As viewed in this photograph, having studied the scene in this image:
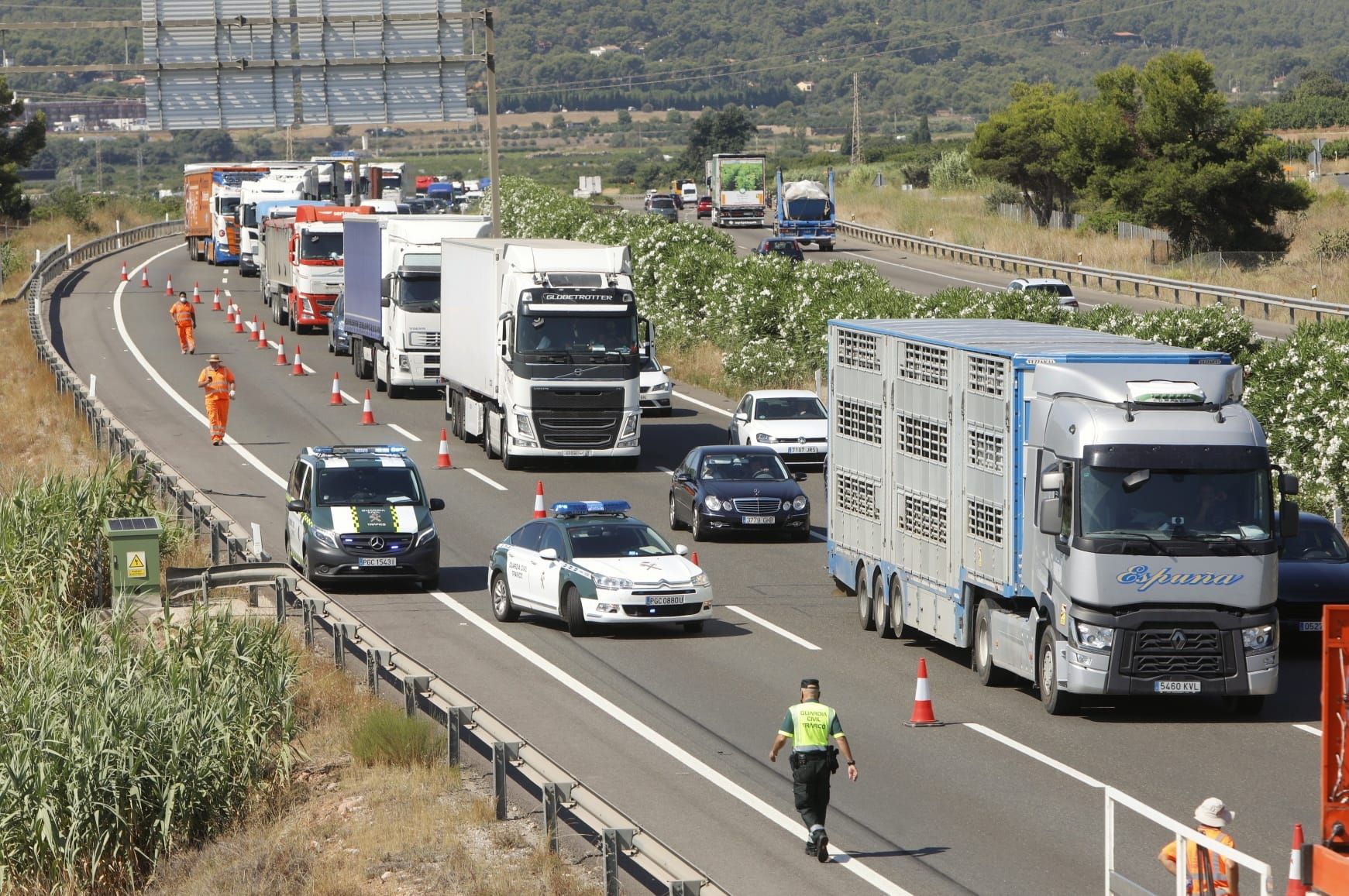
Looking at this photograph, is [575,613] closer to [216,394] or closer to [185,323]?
[216,394]

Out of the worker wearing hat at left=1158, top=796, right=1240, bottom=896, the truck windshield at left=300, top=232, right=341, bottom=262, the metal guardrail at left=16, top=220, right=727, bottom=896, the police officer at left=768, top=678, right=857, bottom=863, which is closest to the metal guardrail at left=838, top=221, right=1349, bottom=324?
the metal guardrail at left=16, top=220, right=727, bottom=896

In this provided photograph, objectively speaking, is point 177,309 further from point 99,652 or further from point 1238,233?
point 1238,233

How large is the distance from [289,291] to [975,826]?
46473 mm

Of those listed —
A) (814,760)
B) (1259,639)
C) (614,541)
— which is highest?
(814,760)

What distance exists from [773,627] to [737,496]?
19.3 feet

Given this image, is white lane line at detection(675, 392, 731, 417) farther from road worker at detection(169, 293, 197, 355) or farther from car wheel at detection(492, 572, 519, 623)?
car wheel at detection(492, 572, 519, 623)

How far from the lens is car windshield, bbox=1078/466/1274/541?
59.5ft

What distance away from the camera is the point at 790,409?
3588cm

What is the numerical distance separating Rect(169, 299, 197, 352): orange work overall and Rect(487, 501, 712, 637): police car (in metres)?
29.3

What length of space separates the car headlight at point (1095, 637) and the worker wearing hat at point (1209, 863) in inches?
292

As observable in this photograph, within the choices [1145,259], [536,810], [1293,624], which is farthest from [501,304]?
[1145,259]

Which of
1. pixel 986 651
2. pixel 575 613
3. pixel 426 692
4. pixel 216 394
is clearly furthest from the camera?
pixel 216 394

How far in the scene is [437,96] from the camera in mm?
48438

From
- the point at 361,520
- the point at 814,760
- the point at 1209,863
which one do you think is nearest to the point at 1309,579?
the point at 814,760
